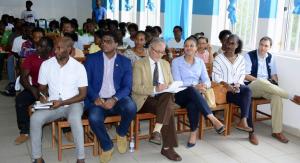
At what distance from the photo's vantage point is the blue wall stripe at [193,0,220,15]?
549cm

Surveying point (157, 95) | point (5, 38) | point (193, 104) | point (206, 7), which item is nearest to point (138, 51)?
point (157, 95)

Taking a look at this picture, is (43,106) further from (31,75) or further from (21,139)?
(21,139)

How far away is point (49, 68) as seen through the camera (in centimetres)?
299

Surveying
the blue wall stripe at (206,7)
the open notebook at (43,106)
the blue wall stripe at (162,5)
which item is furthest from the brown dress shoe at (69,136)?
the blue wall stripe at (162,5)

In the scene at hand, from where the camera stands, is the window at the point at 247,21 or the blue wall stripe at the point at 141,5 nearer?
the window at the point at 247,21

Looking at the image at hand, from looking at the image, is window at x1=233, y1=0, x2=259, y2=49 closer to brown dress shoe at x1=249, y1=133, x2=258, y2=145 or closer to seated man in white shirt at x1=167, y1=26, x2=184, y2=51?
seated man in white shirt at x1=167, y1=26, x2=184, y2=51

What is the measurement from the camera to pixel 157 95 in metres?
3.31

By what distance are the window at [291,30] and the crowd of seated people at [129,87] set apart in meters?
0.38

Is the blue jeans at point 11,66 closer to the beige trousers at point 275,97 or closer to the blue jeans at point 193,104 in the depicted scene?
the blue jeans at point 193,104

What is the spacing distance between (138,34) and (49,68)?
3.91ft

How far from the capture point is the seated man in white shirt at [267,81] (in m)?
3.80

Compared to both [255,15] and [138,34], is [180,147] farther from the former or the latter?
[255,15]

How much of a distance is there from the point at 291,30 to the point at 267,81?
902 millimetres

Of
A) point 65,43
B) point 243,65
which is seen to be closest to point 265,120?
point 243,65
